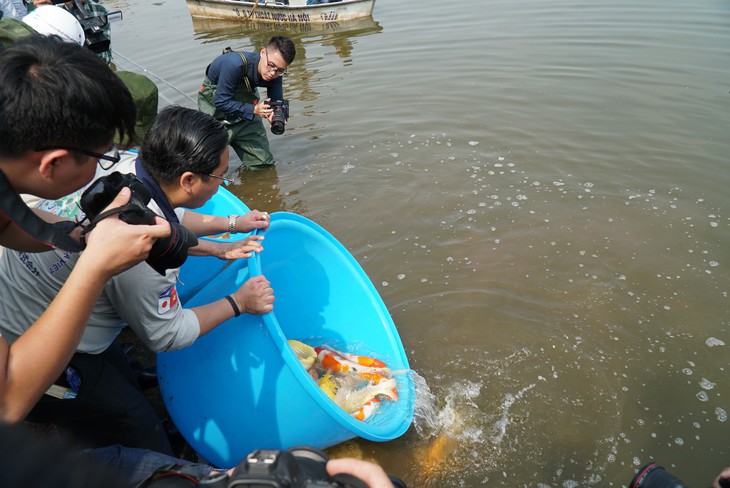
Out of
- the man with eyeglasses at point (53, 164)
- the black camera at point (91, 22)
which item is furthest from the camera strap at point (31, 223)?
the black camera at point (91, 22)

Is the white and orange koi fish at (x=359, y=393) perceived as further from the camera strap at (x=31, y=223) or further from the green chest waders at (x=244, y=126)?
the green chest waders at (x=244, y=126)

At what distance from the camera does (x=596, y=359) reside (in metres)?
3.00

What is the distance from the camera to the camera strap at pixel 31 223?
4.21ft

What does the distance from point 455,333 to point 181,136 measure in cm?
211

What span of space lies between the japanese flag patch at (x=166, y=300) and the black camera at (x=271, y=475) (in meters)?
0.89

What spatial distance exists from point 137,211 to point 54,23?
3345 millimetres

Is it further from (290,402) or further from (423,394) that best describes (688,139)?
(290,402)

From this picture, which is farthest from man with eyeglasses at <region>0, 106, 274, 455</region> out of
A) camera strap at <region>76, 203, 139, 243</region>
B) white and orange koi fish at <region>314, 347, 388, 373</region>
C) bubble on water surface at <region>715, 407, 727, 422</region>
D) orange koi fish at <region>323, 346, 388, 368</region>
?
bubble on water surface at <region>715, 407, 727, 422</region>

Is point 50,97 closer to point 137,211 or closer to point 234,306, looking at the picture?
point 137,211

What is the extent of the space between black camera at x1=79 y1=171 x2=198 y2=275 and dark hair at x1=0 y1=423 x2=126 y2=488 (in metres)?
0.72

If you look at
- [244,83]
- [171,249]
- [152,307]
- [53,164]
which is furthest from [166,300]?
[244,83]

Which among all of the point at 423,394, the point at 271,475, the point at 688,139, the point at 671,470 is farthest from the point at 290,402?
the point at 688,139

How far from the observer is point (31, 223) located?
136 cm

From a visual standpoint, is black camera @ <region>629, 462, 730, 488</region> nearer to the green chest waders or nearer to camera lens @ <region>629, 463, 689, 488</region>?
camera lens @ <region>629, 463, 689, 488</region>
